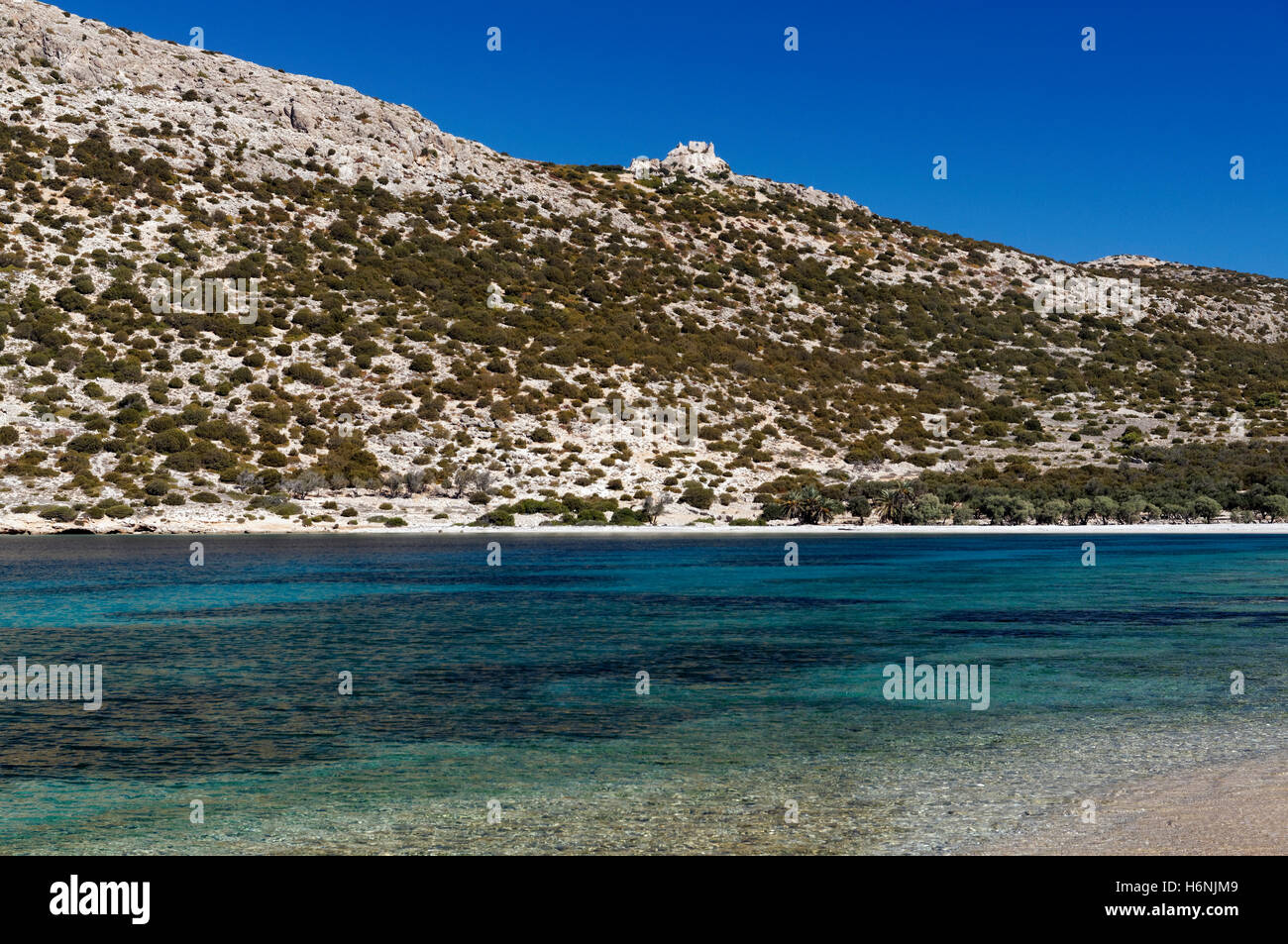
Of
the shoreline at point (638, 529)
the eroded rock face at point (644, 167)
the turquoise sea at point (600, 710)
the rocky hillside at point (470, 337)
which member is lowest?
the turquoise sea at point (600, 710)

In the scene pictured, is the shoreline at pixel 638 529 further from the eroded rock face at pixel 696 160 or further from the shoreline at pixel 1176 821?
the eroded rock face at pixel 696 160

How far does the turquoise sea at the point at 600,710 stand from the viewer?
32.2ft

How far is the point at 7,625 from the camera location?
22.9 meters

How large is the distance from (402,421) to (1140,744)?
2116 inches

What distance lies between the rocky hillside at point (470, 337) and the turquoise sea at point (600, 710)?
25619 mm

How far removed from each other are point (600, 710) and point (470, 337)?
6063 centimetres

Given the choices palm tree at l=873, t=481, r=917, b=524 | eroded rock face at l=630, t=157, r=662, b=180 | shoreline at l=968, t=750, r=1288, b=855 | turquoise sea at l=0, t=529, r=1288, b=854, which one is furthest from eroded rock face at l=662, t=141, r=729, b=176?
shoreline at l=968, t=750, r=1288, b=855

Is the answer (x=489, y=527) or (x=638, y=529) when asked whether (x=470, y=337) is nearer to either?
(x=489, y=527)

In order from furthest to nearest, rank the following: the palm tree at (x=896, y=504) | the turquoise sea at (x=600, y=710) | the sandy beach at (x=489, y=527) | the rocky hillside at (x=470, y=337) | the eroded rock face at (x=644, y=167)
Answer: the eroded rock face at (x=644, y=167)
the palm tree at (x=896, y=504)
the rocky hillside at (x=470, y=337)
the sandy beach at (x=489, y=527)
the turquoise sea at (x=600, y=710)

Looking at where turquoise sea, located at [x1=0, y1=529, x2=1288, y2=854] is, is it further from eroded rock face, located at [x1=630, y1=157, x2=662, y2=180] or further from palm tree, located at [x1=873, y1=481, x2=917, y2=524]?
eroded rock face, located at [x1=630, y1=157, x2=662, y2=180]

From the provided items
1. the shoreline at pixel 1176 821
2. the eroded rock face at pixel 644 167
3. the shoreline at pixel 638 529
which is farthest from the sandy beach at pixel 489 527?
the eroded rock face at pixel 644 167

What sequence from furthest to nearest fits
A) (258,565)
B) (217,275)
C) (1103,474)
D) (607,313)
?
1. (607,313)
2. (217,275)
3. (1103,474)
4. (258,565)
